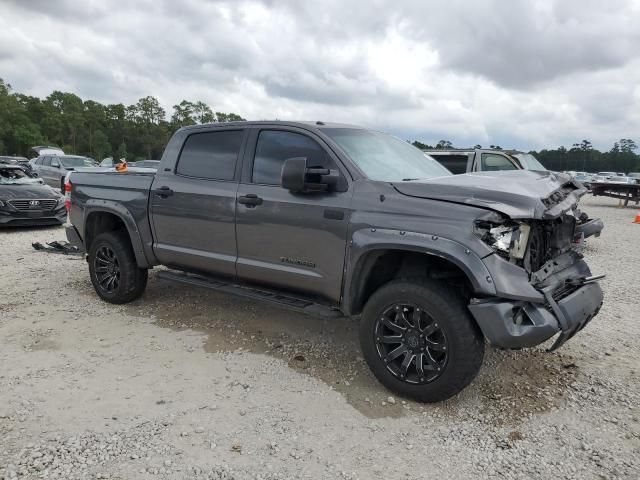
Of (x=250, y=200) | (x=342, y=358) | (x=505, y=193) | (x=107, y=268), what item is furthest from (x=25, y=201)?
(x=505, y=193)

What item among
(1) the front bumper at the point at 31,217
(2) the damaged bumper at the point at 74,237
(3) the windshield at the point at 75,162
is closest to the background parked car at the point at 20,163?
(3) the windshield at the point at 75,162

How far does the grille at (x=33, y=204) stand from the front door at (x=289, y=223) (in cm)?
808

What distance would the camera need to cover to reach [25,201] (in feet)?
33.9

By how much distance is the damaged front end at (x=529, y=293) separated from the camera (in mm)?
3053

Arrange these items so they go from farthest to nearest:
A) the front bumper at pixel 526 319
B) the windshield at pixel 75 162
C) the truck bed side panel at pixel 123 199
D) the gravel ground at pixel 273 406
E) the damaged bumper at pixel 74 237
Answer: the windshield at pixel 75 162, the damaged bumper at pixel 74 237, the truck bed side panel at pixel 123 199, the front bumper at pixel 526 319, the gravel ground at pixel 273 406

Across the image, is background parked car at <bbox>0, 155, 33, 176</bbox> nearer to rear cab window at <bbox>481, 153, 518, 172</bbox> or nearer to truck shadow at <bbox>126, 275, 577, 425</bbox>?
truck shadow at <bbox>126, 275, 577, 425</bbox>

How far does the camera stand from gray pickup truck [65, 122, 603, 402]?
124 inches

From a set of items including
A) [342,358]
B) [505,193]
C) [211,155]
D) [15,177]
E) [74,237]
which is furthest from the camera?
[15,177]

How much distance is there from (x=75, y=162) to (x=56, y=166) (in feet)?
2.64

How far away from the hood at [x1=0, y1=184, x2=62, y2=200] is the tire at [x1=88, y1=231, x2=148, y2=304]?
19.9 feet

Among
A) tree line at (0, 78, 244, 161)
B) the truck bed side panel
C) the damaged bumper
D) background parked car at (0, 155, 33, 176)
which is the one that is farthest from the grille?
tree line at (0, 78, 244, 161)

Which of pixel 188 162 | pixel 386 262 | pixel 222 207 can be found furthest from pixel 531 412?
pixel 188 162

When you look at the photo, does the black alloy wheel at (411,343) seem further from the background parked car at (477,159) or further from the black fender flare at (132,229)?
the background parked car at (477,159)

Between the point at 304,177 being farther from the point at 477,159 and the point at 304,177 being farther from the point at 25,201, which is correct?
the point at 25,201
